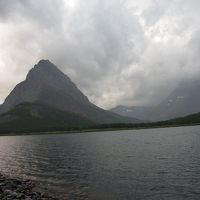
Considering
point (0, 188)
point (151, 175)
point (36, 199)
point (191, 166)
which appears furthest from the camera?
point (191, 166)

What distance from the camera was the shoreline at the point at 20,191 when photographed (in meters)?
46.7

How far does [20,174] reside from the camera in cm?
7431

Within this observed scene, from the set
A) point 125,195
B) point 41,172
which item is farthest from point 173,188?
point 41,172

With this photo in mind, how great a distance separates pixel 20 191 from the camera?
52.0m

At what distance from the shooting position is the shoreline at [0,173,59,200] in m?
46.7

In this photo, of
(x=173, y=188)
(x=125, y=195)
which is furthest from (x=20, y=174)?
(x=173, y=188)

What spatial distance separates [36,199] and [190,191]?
2460cm

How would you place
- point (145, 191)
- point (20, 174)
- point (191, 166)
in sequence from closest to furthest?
point (145, 191), point (191, 166), point (20, 174)

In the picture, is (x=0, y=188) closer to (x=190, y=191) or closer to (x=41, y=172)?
(x=41, y=172)

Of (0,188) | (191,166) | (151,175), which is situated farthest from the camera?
(191,166)

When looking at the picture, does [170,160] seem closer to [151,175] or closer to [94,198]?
[151,175]

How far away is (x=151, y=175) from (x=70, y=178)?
1771 cm

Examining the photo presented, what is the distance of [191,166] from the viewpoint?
227 feet

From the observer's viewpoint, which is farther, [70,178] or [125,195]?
[70,178]
